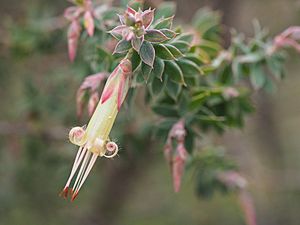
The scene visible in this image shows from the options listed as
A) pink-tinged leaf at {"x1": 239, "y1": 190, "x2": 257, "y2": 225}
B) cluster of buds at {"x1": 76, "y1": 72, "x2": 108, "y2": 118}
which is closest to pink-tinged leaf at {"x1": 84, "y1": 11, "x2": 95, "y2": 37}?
cluster of buds at {"x1": 76, "y1": 72, "x2": 108, "y2": 118}

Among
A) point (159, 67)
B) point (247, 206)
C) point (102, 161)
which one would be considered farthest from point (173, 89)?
point (102, 161)

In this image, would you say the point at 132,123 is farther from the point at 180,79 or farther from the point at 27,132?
the point at 180,79

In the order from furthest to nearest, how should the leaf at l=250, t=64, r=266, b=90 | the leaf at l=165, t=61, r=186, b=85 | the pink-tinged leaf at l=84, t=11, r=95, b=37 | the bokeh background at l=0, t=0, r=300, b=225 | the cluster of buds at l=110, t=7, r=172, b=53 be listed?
1. the bokeh background at l=0, t=0, r=300, b=225
2. the leaf at l=250, t=64, r=266, b=90
3. the pink-tinged leaf at l=84, t=11, r=95, b=37
4. the leaf at l=165, t=61, r=186, b=85
5. the cluster of buds at l=110, t=7, r=172, b=53

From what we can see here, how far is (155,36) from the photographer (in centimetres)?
101

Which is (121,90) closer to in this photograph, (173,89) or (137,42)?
(137,42)

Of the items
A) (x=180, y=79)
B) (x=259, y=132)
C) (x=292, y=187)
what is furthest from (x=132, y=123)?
(x=259, y=132)

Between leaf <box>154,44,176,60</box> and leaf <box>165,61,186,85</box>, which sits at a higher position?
leaf <box>165,61,186,85</box>

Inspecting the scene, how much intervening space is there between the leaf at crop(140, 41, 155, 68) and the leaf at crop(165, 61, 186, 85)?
0.13 m

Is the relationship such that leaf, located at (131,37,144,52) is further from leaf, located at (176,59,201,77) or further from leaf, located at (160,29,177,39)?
leaf, located at (176,59,201,77)

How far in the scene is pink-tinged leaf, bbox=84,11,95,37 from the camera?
127 cm

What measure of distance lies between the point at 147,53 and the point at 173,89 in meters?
0.23

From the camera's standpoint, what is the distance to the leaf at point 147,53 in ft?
3.28

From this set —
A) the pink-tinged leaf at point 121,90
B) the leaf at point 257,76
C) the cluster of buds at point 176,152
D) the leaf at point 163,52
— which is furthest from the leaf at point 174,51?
the leaf at point 257,76

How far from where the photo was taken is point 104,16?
1377 millimetres
